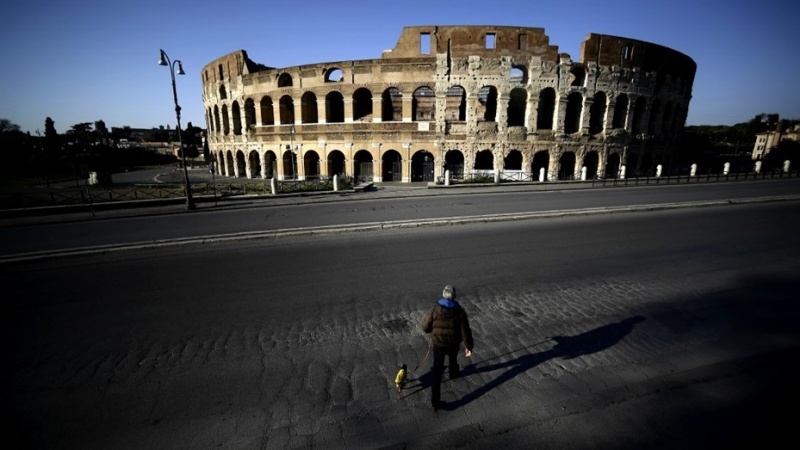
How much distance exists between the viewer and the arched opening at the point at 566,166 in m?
29.1

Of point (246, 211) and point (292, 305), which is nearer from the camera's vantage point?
point (292, 305)

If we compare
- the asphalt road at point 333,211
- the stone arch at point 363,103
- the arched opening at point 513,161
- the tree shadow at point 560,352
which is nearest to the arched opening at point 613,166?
the asphalt road at point 333,211

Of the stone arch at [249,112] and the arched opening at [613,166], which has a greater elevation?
the stone arch at [249,112]

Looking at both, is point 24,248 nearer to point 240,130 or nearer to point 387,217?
point 387,217

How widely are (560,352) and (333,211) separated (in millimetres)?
12281

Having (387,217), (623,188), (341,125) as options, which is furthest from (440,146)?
(387,217)

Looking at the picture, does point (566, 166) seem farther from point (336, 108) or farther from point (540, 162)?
point (336, 108)

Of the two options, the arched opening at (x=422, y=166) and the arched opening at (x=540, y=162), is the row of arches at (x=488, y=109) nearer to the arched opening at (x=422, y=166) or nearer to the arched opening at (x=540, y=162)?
the arched opening at (x=540, y=162)

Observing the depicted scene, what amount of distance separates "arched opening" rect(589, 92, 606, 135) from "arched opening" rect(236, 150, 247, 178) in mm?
34967

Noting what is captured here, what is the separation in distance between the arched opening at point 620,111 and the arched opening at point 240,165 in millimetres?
37268

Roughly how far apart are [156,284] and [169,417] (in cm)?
480

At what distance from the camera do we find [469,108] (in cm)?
2720

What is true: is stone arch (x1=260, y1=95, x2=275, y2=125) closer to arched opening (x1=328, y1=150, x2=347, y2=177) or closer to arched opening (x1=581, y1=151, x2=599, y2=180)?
arched opening (x1=328, y1=150, x2=347, y2=177)

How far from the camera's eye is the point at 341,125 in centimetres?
2827
